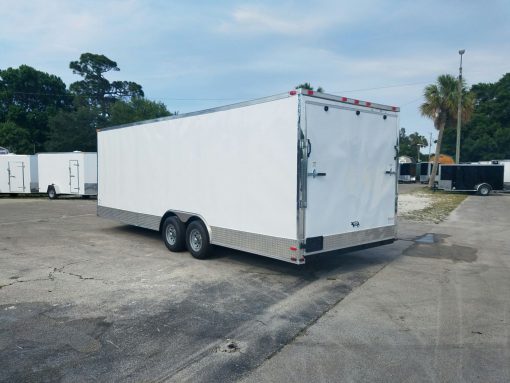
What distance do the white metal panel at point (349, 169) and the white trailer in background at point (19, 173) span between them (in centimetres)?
2440

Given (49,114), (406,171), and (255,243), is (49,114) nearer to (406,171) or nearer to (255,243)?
(406,171)

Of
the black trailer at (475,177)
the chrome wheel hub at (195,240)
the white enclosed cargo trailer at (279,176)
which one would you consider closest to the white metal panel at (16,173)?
the white enclosed cargo trailer at (279,176)

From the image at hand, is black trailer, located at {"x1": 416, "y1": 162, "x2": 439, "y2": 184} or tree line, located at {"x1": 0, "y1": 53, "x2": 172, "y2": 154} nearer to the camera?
tree line, located at {"x1": 0, "y1": 53, "x2": 172, "y2": 154}

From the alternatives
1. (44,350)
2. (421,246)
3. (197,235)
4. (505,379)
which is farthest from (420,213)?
(44,350)

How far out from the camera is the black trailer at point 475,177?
97.4 ft

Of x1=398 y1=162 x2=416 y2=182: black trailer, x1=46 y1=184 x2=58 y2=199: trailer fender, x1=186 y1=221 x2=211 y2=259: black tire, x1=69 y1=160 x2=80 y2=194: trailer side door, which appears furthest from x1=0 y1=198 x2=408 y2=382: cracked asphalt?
x1=398 y1=162 x2=416 y2=182: black trailer

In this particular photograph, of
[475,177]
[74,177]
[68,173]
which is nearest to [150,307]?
[74,177]

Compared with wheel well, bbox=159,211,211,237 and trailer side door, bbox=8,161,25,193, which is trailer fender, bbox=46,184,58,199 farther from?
wheel well, bbox=159,211,211,237

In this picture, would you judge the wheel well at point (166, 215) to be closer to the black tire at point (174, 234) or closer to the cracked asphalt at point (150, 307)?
the black tire at point (174, 234)

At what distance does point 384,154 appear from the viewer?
7.95m

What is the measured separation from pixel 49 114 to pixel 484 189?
52.4m

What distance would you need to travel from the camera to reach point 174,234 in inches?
356

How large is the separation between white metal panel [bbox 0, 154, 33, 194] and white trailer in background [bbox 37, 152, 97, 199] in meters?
1.17

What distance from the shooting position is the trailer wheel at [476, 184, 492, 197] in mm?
29797
